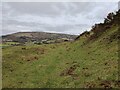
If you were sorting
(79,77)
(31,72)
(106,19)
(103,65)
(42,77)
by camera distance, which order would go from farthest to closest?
(106,19)
(31,72)
(42,77)
(103,65)
(79,77)

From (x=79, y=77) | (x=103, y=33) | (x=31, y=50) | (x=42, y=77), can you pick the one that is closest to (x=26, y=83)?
(x=42, y=77)

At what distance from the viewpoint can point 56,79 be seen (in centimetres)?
2738

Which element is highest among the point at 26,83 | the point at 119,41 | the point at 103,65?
the point at 119,41

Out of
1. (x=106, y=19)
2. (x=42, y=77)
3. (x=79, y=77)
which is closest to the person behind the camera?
(x=79, y=77)

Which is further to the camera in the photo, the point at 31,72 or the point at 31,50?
the point at 31,50

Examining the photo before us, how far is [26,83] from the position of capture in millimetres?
28469

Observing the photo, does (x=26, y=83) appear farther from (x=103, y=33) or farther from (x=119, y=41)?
(x=103, y=33)

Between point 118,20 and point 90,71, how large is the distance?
77.7 feet

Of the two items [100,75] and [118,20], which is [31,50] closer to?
[118,20]

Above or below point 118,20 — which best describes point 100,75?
below

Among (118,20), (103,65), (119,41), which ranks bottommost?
(103,65)

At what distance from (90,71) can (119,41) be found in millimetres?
10638

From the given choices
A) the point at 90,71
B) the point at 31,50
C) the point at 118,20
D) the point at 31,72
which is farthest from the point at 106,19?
the point at 90,71

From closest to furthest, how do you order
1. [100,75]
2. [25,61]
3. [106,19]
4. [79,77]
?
[100,75], [79,77], [25,61], [106,19]
